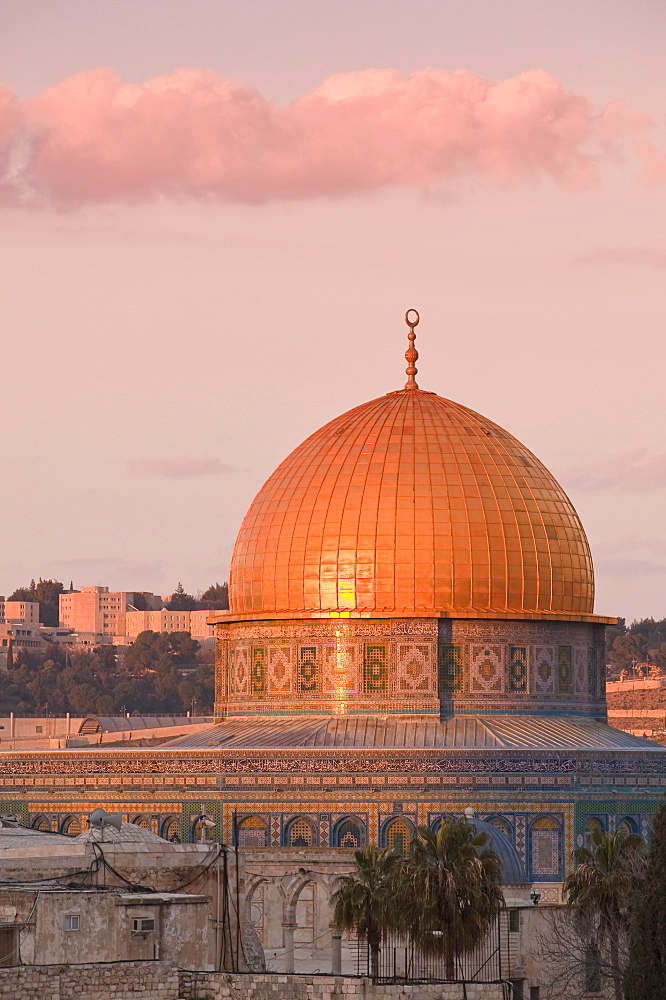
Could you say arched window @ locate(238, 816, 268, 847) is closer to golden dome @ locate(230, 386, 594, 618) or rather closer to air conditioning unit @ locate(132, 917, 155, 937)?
golden dome @ locate(230, 386, 594, 618)

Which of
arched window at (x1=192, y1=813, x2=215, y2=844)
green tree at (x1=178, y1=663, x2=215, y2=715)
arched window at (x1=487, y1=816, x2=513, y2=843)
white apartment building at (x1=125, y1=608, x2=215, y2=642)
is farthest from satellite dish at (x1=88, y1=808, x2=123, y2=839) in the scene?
white apartment building at (x1=125, y1=608, x2=215, y2=642)

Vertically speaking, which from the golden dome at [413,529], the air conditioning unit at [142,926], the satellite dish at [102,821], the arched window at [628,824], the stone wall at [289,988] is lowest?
the stone wall at [289,988]

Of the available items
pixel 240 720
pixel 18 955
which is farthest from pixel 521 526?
pixel 18 955

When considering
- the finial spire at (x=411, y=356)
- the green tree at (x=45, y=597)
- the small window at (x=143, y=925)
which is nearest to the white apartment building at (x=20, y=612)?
the green tree at (x=45, y=597)

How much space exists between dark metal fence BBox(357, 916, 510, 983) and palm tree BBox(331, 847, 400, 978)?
0.26 metres

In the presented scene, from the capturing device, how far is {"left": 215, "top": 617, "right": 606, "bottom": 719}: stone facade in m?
52.8

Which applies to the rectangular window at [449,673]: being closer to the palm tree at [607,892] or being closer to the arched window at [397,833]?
the arched window at [397,833]

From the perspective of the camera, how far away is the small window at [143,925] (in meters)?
35.0

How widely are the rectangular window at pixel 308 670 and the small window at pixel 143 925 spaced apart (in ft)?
59.6

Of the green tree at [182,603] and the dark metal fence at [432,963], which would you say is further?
the green tree at [182,603]

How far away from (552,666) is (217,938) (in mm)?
17737

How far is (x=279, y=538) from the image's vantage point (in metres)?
55.4

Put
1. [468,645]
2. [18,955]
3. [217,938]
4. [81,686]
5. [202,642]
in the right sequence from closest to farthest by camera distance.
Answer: [18,955]
[217,938]
[468,645]
[81,686]
[202,642]

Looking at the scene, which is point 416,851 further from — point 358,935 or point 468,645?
point 468,645
